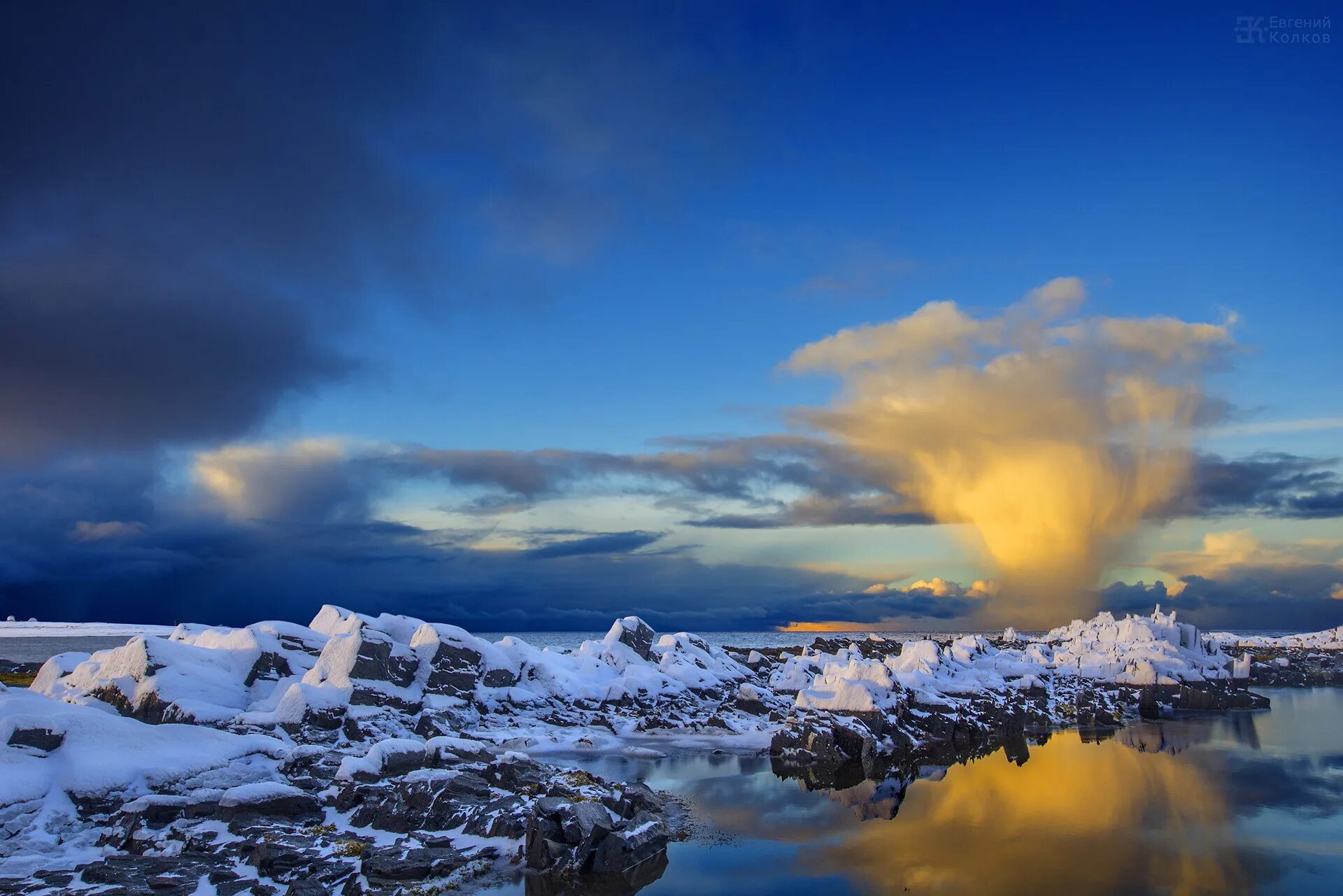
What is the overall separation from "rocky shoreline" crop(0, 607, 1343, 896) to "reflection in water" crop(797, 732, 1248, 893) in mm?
4279

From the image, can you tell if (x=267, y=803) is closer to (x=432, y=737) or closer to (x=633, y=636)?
(x=432, y=737)

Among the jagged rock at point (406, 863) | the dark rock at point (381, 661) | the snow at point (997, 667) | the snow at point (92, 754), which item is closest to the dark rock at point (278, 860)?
the jagged rock at point (406, 863)

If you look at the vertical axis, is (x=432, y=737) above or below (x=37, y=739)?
below

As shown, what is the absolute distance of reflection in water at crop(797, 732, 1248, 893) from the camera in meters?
29.1

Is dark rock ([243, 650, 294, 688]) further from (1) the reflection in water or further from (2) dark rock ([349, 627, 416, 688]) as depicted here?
(1) the reflection in water

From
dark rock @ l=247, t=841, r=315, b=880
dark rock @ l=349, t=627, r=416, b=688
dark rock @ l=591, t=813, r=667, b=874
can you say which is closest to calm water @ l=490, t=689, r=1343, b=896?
dark rock @ l=591, t=813, r=667, b=874

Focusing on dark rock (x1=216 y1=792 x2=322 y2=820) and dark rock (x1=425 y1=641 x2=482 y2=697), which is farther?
dark rock (x1=425 y1=641 x2=482 y2=697)

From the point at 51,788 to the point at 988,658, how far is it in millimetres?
86195

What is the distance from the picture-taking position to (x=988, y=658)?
298 ft

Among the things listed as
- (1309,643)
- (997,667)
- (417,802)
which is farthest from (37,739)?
(1309,643)

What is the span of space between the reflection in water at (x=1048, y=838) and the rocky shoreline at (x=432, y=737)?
4279 millimetres

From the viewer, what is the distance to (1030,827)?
37.0 m

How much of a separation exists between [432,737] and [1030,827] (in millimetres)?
31298

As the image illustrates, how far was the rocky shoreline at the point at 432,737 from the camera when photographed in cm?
2705
